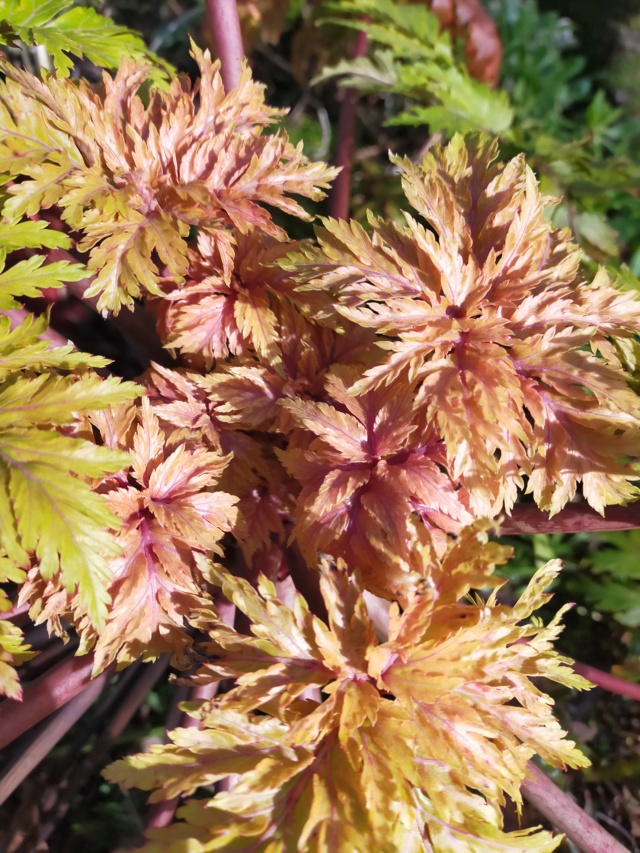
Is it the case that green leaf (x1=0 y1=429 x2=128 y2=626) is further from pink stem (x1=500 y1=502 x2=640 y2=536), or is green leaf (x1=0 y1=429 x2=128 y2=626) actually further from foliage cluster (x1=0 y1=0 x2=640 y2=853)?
pink stem (x1=500 y1=502 x2=640 y2=536)

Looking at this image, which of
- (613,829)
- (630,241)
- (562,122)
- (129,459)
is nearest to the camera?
(129,459)

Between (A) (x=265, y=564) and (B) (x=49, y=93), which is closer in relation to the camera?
(B) (x=49, y=93)

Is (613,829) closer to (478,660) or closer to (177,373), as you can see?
(478,660)

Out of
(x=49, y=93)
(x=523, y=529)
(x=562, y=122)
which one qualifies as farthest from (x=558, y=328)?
(x=562, y=122)

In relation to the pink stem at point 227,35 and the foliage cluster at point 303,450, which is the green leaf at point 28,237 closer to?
the foliage cluster at point 303,450

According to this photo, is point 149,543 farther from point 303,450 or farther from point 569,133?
point 569,133

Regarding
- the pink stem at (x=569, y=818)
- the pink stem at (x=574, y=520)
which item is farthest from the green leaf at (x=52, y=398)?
the pink stem at (x=569, y=818)

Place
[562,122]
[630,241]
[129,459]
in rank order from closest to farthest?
[129,459], [630,241], [562,122]

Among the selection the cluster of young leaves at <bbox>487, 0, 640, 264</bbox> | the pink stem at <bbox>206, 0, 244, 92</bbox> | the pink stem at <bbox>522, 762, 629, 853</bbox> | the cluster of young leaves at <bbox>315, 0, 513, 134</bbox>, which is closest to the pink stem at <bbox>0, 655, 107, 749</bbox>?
the pink stem at <bbox>522, 762, 629, 853</bbox>
